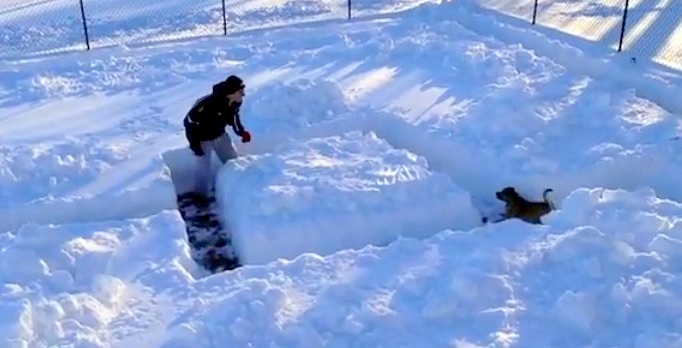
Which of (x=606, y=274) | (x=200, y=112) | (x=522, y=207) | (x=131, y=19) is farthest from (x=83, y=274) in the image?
(x=131, y=19)

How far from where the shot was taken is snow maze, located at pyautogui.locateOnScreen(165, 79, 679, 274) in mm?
7766

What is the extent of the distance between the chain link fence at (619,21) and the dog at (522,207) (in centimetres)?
412

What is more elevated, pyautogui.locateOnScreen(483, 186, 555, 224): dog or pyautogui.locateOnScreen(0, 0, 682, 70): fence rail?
pyautogui.locateOnScreen(0, 0, 682, 70): fence rail

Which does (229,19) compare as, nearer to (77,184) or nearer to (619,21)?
(619,21)

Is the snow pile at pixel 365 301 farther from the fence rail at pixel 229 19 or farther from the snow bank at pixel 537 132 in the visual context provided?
the fence rail at pixel 229 19

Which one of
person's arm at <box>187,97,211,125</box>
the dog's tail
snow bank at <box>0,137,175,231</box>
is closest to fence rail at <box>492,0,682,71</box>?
the dog's tail

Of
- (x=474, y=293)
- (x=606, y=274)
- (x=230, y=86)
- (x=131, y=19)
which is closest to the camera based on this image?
(x=474, y=293)

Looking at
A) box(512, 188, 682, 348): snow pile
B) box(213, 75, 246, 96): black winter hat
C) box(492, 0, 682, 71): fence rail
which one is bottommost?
box(512, 188, 682, 348): snow pile

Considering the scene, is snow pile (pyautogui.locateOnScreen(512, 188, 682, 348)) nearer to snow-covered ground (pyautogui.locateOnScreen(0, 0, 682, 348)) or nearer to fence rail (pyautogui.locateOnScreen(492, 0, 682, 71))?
snow-covered ground (pyautogui.locateOnScreen(0, 0, 682, 348))

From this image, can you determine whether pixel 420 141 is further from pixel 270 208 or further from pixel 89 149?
pixel 89 149

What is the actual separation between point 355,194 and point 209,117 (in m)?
1.68

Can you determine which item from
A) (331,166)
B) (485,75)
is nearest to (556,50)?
Answer: (485,75)

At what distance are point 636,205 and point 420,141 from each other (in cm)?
277

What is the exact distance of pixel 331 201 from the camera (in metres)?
7.98
